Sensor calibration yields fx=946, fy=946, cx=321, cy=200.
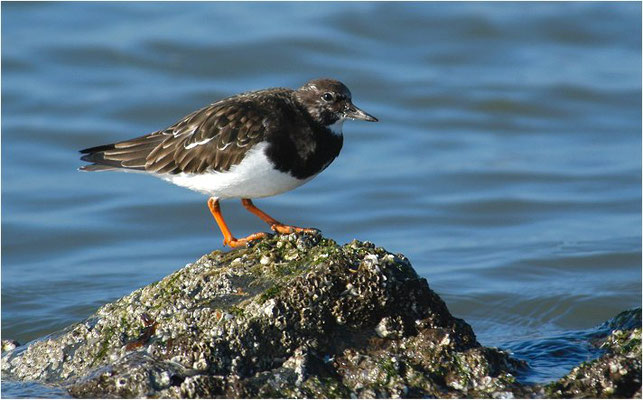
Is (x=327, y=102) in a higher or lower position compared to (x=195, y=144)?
higher

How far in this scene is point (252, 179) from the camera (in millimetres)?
5535

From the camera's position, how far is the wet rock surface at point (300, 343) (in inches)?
165

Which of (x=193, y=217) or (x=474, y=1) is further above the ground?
(x=474, y=1)

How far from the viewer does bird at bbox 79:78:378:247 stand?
5570mm

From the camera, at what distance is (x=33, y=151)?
10898 mm

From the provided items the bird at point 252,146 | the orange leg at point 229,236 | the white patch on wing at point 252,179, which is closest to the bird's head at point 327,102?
the bird at point 252,146

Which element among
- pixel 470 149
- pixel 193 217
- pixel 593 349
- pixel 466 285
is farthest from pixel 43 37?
pixel 593 349

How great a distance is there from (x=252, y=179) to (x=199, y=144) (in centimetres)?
55

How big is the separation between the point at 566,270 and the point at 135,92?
612 centimetres

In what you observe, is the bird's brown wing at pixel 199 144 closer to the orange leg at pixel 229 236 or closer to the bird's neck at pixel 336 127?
the orange leg at pixel 229 236

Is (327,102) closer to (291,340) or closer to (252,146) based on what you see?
(252,146)

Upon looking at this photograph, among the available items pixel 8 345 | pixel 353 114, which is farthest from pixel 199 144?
pixel 8 345

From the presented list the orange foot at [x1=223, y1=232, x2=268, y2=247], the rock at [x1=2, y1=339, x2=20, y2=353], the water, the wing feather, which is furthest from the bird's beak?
the rock at [x1=2, y1=339, x2=20, y2=353]

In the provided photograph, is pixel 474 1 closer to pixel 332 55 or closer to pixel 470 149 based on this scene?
Result: pixel 332 55
